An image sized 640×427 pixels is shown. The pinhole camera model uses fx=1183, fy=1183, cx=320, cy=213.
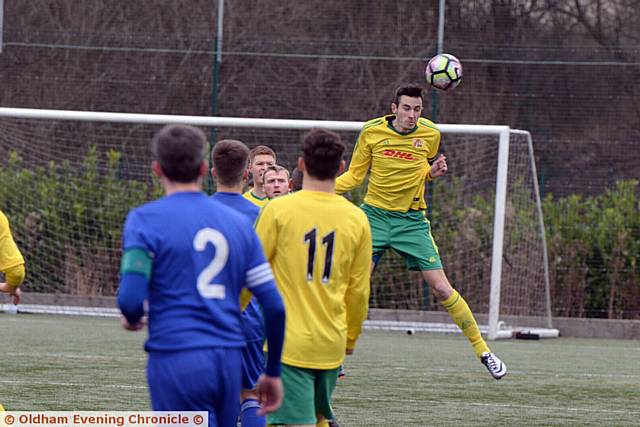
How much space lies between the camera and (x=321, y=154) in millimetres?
4715

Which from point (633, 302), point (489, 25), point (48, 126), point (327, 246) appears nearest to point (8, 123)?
point (48, 126)

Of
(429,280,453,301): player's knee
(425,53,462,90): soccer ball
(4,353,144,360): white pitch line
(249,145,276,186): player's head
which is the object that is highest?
(425,53,462,90): soccer ball

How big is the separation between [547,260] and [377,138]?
613cm

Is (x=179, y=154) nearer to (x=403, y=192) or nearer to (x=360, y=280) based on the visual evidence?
(x=360, y=280)

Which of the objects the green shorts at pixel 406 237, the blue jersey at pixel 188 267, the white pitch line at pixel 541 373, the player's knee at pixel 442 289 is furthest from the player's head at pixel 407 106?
the blue jersey at pixel 188 267

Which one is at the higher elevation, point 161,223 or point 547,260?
point 161,223

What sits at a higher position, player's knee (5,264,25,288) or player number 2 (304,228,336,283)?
player number 2 (304,228,336,283)

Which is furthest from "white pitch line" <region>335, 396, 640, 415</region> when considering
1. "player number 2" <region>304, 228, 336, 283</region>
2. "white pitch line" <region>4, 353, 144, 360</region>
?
"player number 2" <region>304, 228, 336, 283</region>

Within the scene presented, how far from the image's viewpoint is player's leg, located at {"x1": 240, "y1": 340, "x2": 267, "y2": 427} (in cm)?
571

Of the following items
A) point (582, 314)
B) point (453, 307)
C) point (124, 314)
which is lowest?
point (582, 314)

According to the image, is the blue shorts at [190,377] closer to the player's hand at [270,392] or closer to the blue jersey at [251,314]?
the player's hand at [270,392]

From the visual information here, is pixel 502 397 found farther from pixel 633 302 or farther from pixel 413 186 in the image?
pixel 633 302

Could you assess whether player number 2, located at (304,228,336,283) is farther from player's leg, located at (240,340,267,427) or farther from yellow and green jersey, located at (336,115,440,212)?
yellow and green jersey, located at (336,115,440,212)

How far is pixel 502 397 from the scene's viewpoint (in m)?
8.38
